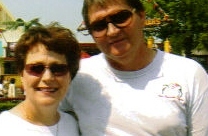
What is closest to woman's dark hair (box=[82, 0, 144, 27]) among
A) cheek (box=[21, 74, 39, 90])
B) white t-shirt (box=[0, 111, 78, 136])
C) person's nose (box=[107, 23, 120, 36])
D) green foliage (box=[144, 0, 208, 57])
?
person's nose (box=[107, 23, 120, 36])

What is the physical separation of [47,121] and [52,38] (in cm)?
49

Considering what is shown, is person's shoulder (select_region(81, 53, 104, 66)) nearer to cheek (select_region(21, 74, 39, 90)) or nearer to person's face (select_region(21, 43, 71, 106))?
person's face (select_region(21, 43, 71, 106))

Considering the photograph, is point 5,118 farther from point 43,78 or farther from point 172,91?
point 172,91

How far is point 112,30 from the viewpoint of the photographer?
2.73 metres

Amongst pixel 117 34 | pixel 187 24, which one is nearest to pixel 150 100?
pixel 117 34

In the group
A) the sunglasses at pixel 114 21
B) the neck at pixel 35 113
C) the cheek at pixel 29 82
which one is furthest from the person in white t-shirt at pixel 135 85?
the cheek at pixel 29 82

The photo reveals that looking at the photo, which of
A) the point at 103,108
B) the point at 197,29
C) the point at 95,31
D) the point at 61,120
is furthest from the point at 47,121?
the point at 197,29

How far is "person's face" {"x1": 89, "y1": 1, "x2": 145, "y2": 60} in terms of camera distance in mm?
2707

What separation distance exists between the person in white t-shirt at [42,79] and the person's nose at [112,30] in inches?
10.2

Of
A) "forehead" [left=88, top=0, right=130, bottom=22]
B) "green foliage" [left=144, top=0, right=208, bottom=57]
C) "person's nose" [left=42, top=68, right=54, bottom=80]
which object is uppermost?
"forehead" [left=88, top=0, right=130, bottom=22]

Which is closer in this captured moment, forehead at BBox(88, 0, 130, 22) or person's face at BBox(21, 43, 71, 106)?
person's face at BBox(21, 43, 71, 106)

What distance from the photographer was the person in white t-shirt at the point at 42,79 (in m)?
2.63

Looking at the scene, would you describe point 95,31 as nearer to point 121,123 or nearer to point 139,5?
point 139,5

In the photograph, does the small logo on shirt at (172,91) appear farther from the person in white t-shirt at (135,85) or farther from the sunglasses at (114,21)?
the sunglasses at (114,21)
